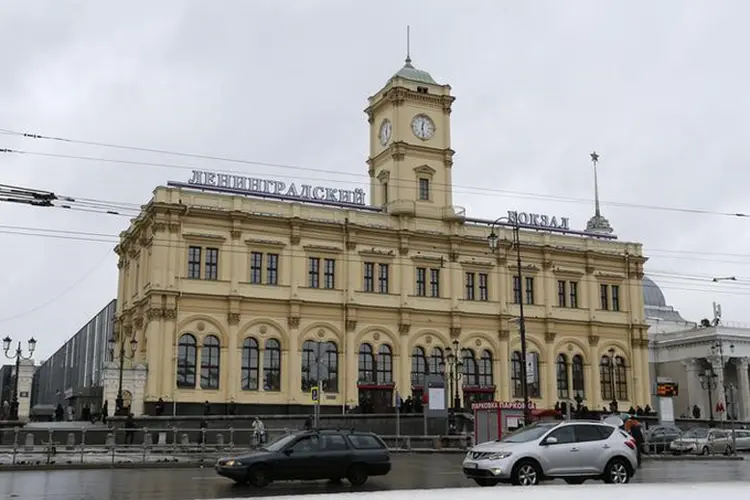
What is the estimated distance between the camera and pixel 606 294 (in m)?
69.1

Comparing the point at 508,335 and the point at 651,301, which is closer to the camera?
the point at 508,335

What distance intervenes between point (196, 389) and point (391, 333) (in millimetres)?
14491

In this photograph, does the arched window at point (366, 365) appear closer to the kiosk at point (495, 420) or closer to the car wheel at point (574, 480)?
the kiosk at point (495, 420)

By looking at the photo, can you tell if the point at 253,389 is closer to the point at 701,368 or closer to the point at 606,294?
the point at 606,294

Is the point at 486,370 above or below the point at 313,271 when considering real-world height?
below

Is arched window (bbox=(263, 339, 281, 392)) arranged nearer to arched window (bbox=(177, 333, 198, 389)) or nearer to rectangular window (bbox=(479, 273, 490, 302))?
arched window (bbox=(177, 333, 198, 389))

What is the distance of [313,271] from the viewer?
58281 millimetres

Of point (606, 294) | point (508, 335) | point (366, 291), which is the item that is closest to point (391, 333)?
point (366, 291)

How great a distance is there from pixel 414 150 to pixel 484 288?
11.9 meters

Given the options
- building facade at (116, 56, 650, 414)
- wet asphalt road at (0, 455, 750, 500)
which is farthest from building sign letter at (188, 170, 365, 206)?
wet asphalt road at (0, 455, 750, 500)

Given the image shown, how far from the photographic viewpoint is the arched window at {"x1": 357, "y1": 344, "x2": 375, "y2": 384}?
191 ft

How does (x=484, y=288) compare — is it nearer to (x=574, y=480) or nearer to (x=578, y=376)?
(x=578, y=376)

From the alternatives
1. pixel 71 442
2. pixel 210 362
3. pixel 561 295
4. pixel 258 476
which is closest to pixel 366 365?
pixel 210 362

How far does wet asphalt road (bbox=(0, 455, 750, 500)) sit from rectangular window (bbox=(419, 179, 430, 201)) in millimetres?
37037
